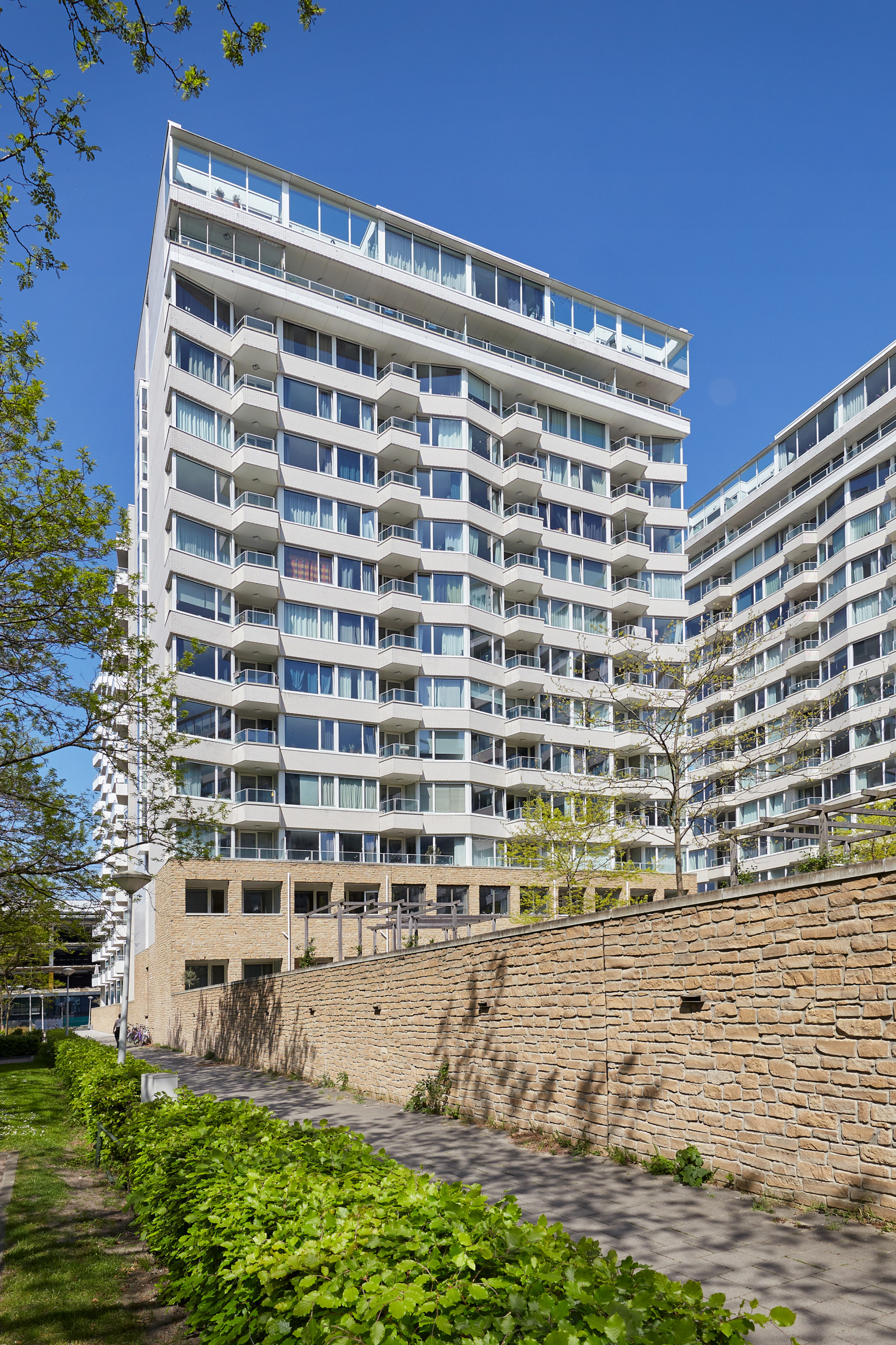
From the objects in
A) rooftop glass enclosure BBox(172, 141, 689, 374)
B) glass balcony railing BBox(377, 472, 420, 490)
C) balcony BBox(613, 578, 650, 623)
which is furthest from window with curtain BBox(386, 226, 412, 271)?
balcony BBox(613, 578, 650, 623)

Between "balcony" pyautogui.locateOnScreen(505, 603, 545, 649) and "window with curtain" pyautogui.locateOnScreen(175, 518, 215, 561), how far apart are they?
14.8 m

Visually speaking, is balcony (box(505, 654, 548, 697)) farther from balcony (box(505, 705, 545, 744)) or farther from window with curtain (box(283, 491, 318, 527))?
window with curtain (box(283, 491, 318, 527))

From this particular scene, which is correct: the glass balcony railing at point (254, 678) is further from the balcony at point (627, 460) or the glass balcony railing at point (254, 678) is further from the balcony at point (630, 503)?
the balcony at point (627, 460)

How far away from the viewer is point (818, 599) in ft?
192

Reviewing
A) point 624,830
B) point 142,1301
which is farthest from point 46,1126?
point 624,830

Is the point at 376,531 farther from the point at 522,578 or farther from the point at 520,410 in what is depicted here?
the point at 520,410

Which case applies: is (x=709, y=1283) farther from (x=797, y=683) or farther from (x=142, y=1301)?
(x=797, y=683)

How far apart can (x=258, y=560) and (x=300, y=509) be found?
3.35m

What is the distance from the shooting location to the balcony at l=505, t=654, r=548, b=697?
157 ft

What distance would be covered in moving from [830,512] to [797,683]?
33.5 ft

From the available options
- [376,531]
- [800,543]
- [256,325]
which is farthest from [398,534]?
[800,543]

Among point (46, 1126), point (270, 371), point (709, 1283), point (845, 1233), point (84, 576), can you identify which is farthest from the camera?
point (270, 371)

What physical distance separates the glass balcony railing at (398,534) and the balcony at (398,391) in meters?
5.73

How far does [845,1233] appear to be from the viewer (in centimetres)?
733
